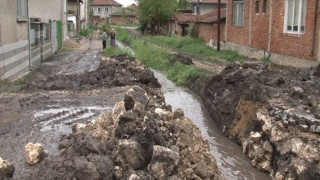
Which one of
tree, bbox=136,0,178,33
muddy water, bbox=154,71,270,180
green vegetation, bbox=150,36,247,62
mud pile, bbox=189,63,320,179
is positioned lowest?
muddy water, bbox=154,71,270,180

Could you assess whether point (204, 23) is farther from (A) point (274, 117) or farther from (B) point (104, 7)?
(B) point (104, 7)

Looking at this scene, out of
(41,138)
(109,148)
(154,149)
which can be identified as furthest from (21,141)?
(154,149)

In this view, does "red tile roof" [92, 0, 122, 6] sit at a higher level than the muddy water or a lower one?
higher

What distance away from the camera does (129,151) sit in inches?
237

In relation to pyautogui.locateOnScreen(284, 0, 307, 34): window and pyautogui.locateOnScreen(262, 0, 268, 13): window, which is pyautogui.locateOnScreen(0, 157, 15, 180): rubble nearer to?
pyautogui.locateOnScreen(284, 0, 307, 34): window

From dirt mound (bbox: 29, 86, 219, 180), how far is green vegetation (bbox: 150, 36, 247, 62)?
17.4 m

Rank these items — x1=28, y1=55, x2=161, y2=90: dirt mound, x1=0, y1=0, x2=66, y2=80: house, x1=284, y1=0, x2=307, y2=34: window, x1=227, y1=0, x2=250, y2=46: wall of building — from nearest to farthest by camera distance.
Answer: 1. x1=28, y1=55, x2=161, y2=90: dirt mound
2. x1=0, y1=0, x2=66, y2=80: house
3. x1=284, y1=0, x2=307, y2=34: window
4. x1=227, y1=0, x2=250, y2=46: wall of building

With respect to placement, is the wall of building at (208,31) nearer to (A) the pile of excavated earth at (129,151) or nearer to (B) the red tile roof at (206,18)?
(B) the red tile roof at (206,18)

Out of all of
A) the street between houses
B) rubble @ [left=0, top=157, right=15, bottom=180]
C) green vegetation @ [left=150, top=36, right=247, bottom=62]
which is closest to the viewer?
rubble @ [left=0, top=157, right=15, bottom=180]

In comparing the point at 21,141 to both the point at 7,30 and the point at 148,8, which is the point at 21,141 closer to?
the point at 7,30

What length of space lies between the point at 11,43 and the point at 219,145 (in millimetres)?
9001

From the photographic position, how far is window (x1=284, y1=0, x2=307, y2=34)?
18.5 m

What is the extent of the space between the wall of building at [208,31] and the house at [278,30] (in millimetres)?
3522

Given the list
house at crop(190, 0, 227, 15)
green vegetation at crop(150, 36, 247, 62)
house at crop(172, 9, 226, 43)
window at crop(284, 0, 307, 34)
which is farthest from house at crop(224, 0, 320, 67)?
house at crop(190, 0, 227, 15)
